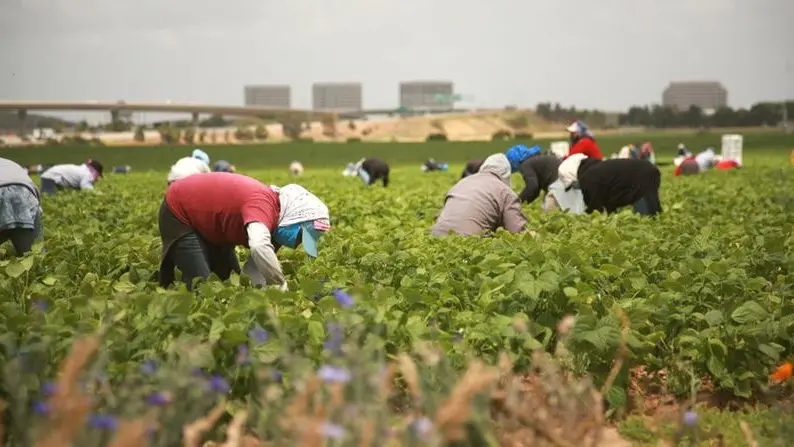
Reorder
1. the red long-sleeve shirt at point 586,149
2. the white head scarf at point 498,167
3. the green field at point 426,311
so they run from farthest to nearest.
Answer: the red long-sleeve shirt at point 586,149 < the white head scarf at point 498,167 < the green field at point 426,311

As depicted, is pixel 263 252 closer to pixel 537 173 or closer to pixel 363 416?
pixel 363 416

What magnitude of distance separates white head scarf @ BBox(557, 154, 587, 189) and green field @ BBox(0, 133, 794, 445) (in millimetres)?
2098

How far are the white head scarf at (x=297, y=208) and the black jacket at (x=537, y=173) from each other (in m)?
5.05

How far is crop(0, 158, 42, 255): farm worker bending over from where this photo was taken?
19.7 feet

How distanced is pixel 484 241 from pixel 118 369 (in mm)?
3150

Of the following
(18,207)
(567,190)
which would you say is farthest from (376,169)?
(18,207)

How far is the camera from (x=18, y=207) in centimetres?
608

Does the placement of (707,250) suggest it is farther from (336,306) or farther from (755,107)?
(755,107)

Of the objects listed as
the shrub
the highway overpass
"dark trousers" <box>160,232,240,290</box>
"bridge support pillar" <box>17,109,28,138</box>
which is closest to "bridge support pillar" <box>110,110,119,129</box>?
the highway overpass

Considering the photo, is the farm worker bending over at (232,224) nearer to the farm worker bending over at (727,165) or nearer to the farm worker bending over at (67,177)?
the farm worker bending over at (67,177)

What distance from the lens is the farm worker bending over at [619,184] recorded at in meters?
9.08

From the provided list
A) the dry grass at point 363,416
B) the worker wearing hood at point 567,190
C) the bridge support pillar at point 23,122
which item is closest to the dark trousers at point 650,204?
the worker wearing hood at point 567,190

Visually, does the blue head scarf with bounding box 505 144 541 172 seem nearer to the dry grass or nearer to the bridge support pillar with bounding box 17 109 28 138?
the bridge support pillar with bounding box 17 109 28 138

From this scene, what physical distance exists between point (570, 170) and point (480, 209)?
291cm
